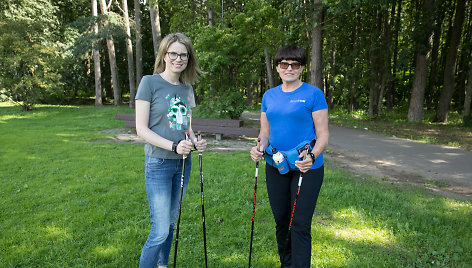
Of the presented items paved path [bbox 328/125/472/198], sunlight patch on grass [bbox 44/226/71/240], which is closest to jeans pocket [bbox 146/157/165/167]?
sunlight patch on grass [bbox 44/226/71/240]

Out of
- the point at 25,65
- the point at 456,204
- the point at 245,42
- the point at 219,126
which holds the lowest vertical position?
the point at 456,204

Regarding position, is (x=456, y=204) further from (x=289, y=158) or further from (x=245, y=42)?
(x=245, y=42)

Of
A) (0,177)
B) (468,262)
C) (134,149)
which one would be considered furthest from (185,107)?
(134,149)

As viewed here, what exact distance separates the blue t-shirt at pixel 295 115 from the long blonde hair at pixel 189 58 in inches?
31.0

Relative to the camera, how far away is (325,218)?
4352 mm

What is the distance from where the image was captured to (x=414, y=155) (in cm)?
855

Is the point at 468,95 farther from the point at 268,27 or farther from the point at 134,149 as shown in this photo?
the point at 134,149

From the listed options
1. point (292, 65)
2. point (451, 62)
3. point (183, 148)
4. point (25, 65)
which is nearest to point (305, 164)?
point (292, 65)

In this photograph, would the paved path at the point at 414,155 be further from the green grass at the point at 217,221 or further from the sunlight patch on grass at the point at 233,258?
the sunlight patch on grass at the point at 233,258

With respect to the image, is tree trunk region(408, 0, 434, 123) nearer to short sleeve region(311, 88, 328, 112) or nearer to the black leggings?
short sleeve region(311, 88, 328, 112)

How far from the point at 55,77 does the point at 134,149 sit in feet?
48.7

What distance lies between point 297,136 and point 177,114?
106 centimetres

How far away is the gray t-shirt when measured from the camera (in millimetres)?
2412

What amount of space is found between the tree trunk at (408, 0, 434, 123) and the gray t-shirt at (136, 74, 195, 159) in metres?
14.3
